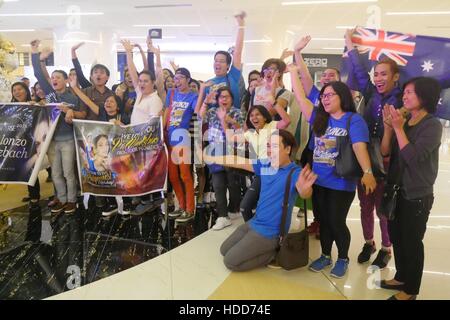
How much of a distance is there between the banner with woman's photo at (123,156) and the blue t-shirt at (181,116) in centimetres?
14

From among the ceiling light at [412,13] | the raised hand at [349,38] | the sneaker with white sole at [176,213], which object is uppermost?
the ceiling light at [412,13]

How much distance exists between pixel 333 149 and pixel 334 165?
0.11 meters

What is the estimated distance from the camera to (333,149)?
2402mm

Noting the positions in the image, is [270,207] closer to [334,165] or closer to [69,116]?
[334,165]

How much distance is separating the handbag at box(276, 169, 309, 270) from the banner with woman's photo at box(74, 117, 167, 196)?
1.51m

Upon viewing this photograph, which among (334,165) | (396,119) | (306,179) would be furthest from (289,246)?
(396,119)

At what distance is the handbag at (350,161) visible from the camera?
91.8 inches

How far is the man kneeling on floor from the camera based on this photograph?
2453mm

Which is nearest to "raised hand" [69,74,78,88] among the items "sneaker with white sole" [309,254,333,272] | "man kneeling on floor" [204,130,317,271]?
"man kneeling on floor" [204,130,317,271]

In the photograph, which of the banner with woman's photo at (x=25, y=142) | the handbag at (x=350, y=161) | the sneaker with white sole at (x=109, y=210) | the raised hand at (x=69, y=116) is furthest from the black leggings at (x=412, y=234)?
the banner with woman's photo at (x=25, y=142)

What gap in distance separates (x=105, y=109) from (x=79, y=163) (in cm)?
63

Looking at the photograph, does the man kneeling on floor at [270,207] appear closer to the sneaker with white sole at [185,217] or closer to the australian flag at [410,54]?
the australian flag at [410,54]
